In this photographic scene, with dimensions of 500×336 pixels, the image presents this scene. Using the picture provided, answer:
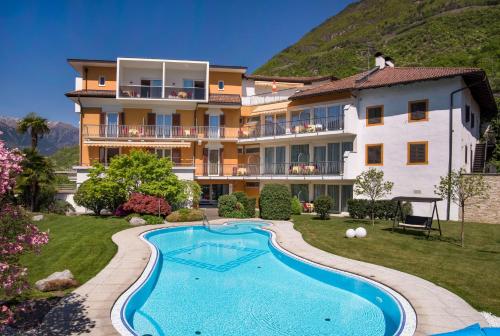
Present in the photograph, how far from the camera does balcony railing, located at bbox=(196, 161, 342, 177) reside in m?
29.0

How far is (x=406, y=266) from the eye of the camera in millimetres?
12477

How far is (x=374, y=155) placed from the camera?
27359 mm

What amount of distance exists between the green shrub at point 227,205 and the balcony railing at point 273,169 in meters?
6.40

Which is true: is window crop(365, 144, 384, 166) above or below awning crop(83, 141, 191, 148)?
below

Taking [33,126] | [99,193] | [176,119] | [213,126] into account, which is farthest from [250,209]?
[33,126]

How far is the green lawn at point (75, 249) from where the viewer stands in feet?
38.5

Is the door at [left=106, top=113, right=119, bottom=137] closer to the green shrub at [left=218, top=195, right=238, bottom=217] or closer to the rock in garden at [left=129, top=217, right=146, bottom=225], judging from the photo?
the green shrub at [left=218, top=195, right=238, bottom=217]

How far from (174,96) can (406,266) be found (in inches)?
1063

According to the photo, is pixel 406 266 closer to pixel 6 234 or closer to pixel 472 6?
pixel 6 234

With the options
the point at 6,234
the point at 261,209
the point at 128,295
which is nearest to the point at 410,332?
the point at 128,295

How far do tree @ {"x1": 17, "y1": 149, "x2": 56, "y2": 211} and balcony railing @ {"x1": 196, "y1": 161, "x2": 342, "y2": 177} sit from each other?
40.9 ft

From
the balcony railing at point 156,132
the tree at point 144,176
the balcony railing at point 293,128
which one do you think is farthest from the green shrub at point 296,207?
the balcony railing at point 156,132

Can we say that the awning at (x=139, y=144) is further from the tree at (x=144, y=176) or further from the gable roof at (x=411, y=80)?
the gable roof at (x=411, y=80)

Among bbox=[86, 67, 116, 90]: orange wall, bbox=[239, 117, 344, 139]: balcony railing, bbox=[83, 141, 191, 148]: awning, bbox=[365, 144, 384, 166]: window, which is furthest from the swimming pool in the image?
bbox=[86, 67, 116, 90]: orange wall
